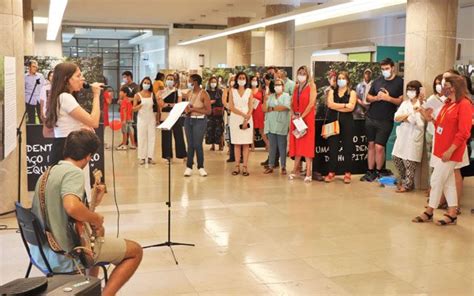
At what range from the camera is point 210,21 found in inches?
736

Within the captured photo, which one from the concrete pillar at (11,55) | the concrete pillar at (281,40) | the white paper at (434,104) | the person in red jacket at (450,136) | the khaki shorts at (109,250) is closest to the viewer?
the khaki shorts at (109,250)

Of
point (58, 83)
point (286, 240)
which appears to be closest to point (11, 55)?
point (58, 83)

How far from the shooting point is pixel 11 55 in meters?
5.86

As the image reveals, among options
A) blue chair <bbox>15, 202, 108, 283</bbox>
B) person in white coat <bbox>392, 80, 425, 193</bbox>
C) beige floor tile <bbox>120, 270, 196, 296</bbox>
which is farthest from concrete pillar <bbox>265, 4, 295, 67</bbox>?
blue chair <bbox>15, 202, 108, 283</bbox>

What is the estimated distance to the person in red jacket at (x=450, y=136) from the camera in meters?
5.37

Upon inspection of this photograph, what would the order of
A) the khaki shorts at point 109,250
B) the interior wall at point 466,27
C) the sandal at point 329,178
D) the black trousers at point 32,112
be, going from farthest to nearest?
the interior wall at point 466,27, the sandal at point 329,178, the black trousers at point 32,112, the khaki shorts at point 109,250

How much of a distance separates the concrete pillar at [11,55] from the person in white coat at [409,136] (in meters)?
4.51

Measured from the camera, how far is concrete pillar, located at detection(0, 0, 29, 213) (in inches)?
228

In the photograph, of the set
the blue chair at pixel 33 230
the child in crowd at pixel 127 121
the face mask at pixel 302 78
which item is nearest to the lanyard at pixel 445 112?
→ the face mask at pixel 302 78

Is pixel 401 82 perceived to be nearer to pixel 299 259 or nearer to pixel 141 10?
pixel 299 259

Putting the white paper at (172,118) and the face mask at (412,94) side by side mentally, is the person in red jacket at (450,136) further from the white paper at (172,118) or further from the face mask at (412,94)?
the white paper at (172,118)

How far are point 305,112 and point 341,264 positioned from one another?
3.64m

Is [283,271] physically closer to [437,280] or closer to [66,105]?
[437,280]

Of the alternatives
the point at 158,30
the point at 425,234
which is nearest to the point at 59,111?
the point at 425,234
